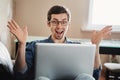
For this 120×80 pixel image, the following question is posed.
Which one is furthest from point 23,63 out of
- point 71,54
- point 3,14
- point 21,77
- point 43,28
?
point 43,28

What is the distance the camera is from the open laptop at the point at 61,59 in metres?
1.43

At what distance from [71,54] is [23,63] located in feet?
1.28

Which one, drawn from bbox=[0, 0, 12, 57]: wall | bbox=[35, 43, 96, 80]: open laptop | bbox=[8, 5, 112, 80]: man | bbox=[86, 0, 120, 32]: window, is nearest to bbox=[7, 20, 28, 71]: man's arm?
bbox=[8, 5, 112, 80]: man

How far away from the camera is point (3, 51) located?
187 cm

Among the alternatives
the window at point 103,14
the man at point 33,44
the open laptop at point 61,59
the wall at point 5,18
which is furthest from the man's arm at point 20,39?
the window at point 103,14

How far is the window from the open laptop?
2088mm

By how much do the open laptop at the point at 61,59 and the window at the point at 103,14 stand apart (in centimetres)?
209

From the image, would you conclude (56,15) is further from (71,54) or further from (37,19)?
(37,19)

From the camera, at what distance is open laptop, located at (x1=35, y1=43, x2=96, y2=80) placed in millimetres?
1427

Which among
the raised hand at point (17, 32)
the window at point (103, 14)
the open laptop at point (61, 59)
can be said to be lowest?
the open laptop at point (61, 59)

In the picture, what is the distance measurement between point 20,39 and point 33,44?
0.29 m

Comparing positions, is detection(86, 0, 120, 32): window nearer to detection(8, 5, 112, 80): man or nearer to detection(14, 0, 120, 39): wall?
detection(14, 0, 120, 39): wall

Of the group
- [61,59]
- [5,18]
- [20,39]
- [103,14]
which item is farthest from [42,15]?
[61,59]

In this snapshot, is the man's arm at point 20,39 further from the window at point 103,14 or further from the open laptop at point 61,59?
the window at point 103,14
